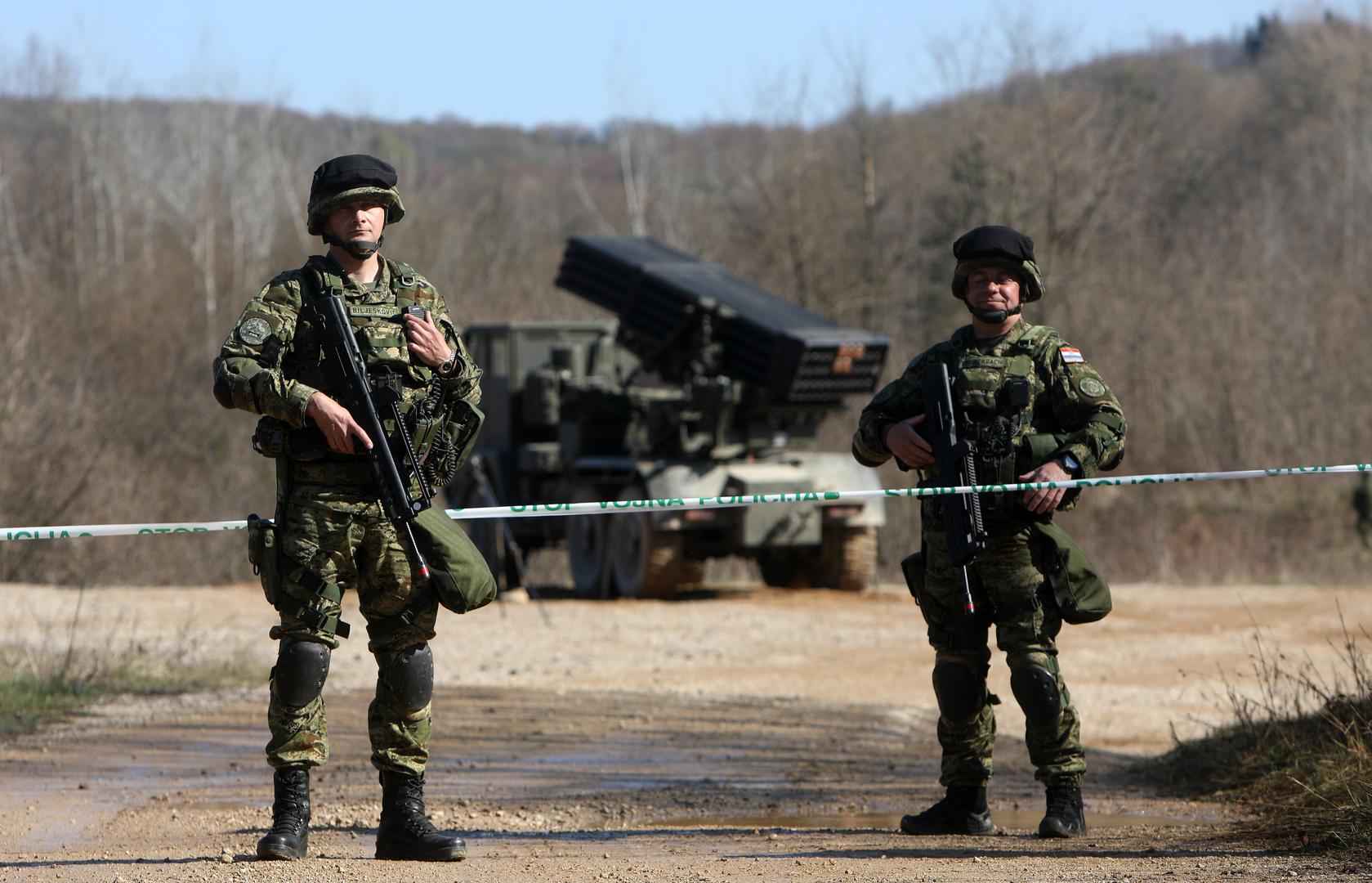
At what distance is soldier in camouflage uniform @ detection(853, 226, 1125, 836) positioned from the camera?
224 inches

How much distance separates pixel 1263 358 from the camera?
94.8 ft

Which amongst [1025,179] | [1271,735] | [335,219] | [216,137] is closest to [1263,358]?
[1025,179]

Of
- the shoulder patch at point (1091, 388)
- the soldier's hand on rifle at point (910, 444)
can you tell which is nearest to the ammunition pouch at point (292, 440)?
the soldier's hand on rifle at point (910, 444)

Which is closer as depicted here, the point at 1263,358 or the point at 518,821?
the point at 518,821

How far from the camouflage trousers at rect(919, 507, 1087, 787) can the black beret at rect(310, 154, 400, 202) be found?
1982 millimetres

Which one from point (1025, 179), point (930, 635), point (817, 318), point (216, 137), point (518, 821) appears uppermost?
point (216, 137)

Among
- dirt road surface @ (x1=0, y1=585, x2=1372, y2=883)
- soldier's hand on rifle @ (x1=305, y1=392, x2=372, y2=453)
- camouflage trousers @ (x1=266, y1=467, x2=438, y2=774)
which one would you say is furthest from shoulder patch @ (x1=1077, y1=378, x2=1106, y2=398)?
soldier's hand on rifle @ (x1=305, y1=392, x2=372, y2=453)

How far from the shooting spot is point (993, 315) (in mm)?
5809

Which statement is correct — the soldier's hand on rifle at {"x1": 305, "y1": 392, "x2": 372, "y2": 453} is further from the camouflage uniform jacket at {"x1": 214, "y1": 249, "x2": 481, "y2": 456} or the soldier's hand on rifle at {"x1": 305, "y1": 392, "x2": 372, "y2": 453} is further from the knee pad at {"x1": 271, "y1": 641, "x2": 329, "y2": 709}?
the knee pad at {"x1": 271, "y1": 641, "x2": 329, "y2": 709}

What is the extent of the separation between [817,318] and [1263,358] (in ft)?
46.2

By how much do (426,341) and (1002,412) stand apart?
180 cm

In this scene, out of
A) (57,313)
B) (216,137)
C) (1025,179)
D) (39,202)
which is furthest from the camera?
(216,137)

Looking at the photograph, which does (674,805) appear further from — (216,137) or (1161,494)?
(216,137)

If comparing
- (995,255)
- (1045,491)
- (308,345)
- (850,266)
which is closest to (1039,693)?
(1045,491)
